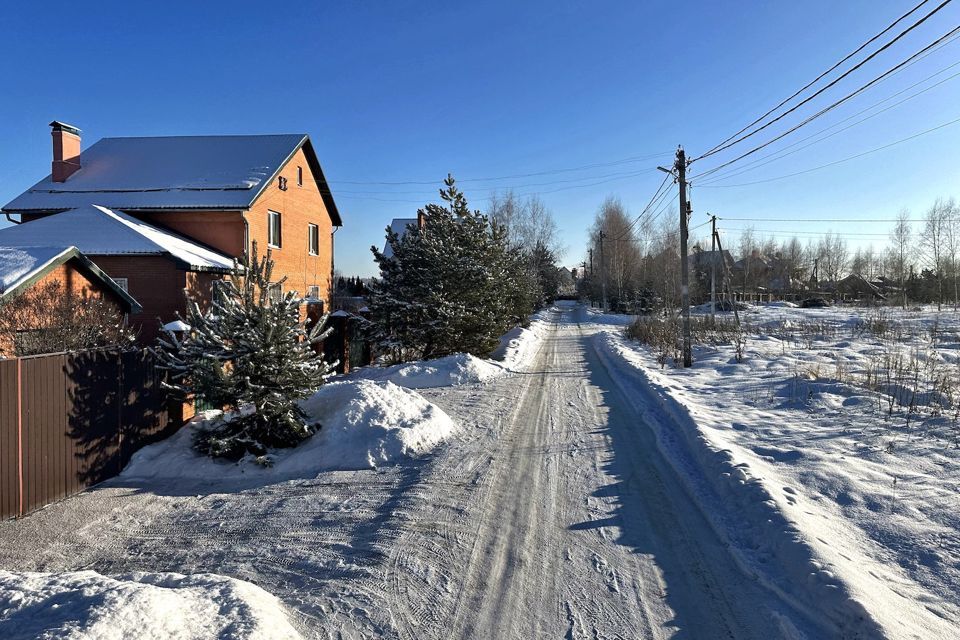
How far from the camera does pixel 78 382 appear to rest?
21.2ft

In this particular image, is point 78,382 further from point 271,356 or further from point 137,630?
point 137,630

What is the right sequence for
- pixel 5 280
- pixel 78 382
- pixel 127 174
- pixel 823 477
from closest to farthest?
pixel 823 477, pixel 78 382, pixel 5 280, pixel 127 174

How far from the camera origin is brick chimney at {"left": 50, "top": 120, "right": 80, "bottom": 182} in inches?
736

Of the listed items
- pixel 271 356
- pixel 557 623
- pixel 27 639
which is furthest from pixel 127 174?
pixel 557 623

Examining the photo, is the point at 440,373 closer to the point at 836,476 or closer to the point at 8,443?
the point at 8,443

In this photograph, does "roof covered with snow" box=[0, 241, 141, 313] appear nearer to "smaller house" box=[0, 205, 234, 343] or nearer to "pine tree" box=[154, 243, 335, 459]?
"pine tree" box=[154, 243, 335, 459]

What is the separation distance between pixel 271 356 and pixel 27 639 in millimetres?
4712

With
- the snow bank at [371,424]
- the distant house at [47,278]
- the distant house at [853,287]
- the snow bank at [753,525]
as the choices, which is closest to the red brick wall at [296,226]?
the distant house at [47,278]

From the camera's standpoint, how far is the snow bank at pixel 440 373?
537 inches

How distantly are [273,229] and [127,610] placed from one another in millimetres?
17696

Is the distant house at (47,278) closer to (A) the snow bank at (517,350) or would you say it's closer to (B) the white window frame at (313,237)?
(A) the snow bank at (517,350)

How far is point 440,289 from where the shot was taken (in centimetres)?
1653

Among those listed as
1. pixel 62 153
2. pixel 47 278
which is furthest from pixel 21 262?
pixel 62 153

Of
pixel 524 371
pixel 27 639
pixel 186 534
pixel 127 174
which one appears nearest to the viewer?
pixel 27 639
